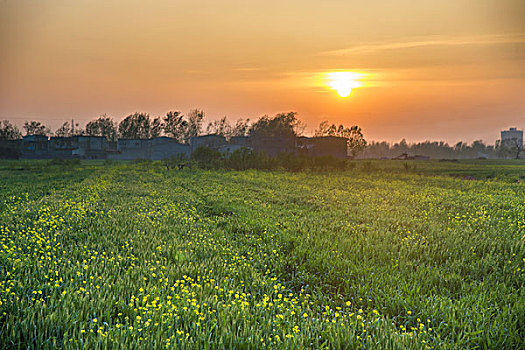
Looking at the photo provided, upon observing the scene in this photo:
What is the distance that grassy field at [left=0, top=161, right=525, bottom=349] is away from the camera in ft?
12.5

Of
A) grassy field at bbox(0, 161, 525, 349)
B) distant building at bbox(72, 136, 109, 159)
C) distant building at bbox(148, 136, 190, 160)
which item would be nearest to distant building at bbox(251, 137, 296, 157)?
distant building at bbox(148, 136, 190, 160)

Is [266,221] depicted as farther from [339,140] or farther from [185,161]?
[339,140]

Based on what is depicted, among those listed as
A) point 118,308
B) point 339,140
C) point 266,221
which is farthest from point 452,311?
point 339,140

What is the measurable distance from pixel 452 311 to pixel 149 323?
12.8 feet

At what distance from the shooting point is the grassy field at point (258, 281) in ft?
12.5

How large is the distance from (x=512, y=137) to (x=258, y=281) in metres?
194

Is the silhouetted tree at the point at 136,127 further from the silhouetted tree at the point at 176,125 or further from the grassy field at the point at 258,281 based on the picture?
the grassy field at the point at 258,281

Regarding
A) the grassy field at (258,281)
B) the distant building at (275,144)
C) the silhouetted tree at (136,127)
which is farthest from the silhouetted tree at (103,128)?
the grassy field at (258,281)

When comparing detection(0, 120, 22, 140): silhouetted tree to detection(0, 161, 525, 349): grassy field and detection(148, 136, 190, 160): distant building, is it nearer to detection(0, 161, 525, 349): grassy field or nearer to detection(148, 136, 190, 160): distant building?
detection(148, 136, 190, 160): distant building

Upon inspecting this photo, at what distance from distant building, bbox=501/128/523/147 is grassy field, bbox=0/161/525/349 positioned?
166 meters

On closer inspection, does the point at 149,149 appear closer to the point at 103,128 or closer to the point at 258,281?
the point at 103,128

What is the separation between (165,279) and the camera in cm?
513

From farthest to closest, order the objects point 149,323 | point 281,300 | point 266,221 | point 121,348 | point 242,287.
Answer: point 266,221 < point 242,287 < point 281,300 < point 149,323 < point 121,348

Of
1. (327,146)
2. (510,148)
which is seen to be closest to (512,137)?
(510,148)
